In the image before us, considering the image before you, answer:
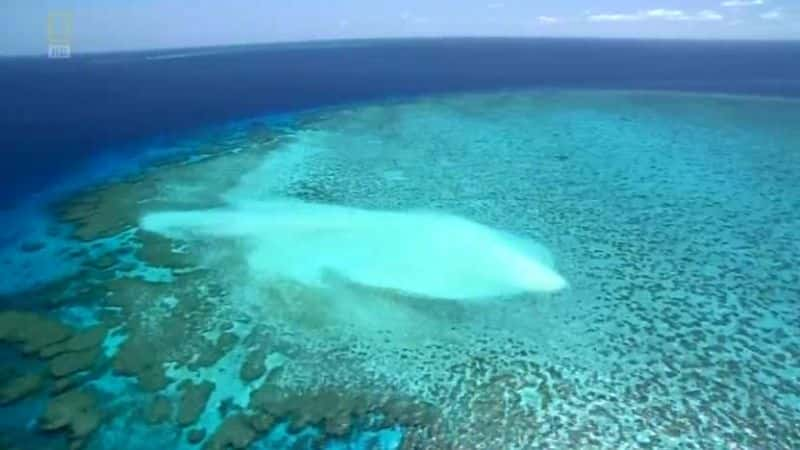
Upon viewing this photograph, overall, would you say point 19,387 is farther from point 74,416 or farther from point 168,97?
point 168,97

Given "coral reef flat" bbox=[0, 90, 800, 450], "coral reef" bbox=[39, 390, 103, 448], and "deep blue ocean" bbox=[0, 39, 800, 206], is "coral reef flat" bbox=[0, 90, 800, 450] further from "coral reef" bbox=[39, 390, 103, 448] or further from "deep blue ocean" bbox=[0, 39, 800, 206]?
"deep blue ocean" bbox=[0, 39, 800, 206]

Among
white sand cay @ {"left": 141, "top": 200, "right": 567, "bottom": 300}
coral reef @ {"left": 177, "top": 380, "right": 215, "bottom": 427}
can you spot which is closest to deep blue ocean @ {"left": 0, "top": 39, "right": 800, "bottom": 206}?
white sand cay @ {"left": 141, "top": 200, "right": 567, "bottom": 300}

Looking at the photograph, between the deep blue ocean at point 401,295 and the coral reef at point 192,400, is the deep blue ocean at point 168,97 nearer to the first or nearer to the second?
the deep blue ocean at point 401,295

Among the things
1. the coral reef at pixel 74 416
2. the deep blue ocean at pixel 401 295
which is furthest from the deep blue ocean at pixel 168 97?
the coral reef at pixel 74 416

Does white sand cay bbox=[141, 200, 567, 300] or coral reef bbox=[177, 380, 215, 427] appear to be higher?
white sand cay bbox=[141, 200, 567, 300]

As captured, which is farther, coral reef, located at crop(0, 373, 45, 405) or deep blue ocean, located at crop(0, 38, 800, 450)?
coral reef, located at crop(0, 373, 45, 405)

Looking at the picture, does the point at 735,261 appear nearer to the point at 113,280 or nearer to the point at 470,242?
the point at 470,242

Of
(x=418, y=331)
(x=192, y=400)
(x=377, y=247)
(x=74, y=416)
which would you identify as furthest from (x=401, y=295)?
(x=74, y=416)

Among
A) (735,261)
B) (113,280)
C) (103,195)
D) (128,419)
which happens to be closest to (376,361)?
(128,419)
